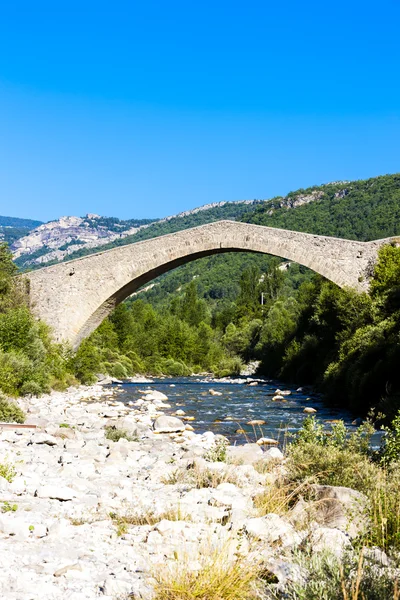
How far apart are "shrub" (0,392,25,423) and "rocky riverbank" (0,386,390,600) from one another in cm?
259

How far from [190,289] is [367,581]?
175 ft

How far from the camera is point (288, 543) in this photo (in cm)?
346

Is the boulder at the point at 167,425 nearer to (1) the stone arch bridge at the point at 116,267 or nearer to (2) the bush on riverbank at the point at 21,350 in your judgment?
(2) the bush on riverbank at the point at 21,350

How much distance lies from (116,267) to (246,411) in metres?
8.27

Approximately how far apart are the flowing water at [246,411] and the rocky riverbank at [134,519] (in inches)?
92.8

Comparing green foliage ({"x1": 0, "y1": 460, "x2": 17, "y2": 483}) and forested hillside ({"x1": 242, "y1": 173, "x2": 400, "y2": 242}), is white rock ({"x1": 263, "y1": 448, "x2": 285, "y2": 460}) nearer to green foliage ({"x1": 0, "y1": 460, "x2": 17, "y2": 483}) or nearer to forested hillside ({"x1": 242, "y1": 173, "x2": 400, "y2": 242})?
green foliage ({"x1": 0, "y1": 460, "x2": 17, "y2": 483})

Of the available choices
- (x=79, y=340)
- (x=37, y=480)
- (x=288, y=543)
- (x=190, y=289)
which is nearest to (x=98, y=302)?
(x=79, y=340)

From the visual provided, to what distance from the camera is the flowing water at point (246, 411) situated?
10180 millimetres

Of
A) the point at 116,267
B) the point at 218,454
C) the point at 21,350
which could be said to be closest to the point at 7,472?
the point at 218,454

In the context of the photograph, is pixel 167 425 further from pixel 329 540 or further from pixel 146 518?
pixel 329 540

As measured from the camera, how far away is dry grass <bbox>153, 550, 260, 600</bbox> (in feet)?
8.88

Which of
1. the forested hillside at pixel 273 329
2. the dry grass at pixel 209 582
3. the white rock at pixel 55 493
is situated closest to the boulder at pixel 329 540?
the dry grass at pixel 209 582

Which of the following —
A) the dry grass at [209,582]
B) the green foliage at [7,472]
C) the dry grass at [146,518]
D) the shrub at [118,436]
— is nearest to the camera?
the dry grass at [209,582]

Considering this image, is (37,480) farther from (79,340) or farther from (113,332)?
(113,332)
